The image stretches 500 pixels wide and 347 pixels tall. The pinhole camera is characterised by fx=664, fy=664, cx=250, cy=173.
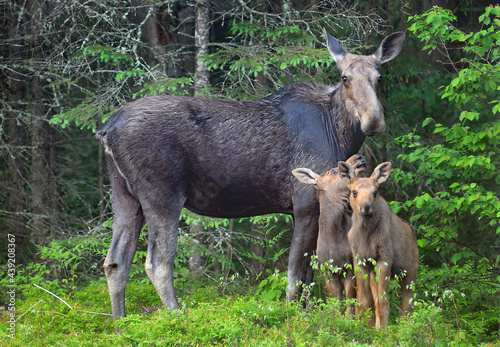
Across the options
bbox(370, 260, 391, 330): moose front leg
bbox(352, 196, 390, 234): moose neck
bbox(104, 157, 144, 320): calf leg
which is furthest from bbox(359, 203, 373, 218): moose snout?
bbox(104, 157, 144, 320): calf leg

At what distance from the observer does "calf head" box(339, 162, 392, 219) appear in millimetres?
6184

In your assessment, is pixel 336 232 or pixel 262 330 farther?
pixel 336 232

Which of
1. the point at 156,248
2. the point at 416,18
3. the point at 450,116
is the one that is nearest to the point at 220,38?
the point at 450,116

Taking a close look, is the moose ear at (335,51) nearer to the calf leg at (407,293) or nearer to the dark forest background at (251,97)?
the dark forest background at (251,97)

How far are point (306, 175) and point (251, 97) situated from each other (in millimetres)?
3328

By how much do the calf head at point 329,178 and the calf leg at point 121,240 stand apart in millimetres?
1893

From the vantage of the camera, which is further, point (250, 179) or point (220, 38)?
point (220, 38)

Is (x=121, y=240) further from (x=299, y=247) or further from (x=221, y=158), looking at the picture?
(x=299, y=247)

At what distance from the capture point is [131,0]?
457 inches

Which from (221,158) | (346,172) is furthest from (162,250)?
(346,172)

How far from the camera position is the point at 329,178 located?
6.98 metres

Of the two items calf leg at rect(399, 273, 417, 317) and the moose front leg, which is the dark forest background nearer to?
calf leg at rect(399, 273, 417, 317)

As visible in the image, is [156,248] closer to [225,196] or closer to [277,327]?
[225,196]

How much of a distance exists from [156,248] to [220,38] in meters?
7.72
